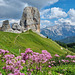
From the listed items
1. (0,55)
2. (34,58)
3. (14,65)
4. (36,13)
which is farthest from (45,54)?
(36,13)

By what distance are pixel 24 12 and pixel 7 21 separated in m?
53.2

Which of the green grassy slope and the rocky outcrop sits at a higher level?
the rocky outcrop

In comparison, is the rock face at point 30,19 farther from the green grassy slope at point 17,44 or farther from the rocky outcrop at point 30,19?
the green grassy slope at point 17,44

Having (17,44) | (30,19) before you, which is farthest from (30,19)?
(17,44)

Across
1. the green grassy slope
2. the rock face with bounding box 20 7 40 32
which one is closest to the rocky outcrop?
the rock face with bounding box 20 7 40 32

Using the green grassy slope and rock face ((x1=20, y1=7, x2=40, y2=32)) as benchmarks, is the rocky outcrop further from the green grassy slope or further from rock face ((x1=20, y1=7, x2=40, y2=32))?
the green grassy slope

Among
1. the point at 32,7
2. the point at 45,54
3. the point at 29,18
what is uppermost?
the point at 32,7

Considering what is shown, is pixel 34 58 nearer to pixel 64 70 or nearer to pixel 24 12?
pixel 64 70

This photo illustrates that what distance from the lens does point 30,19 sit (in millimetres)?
147000

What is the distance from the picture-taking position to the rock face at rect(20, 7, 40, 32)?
141750 mm

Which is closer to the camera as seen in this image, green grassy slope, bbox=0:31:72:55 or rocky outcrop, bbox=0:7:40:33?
green grassy slope, bbox=0:31:72:55

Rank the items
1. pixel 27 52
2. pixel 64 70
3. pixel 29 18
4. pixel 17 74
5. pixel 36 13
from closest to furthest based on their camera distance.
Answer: pixel 17 74
pixel 27 52
pixel 64 70
pixel 29 18
pixel 36 13

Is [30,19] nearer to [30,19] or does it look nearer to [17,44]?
[30,19]

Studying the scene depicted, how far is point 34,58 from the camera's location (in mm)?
5855
